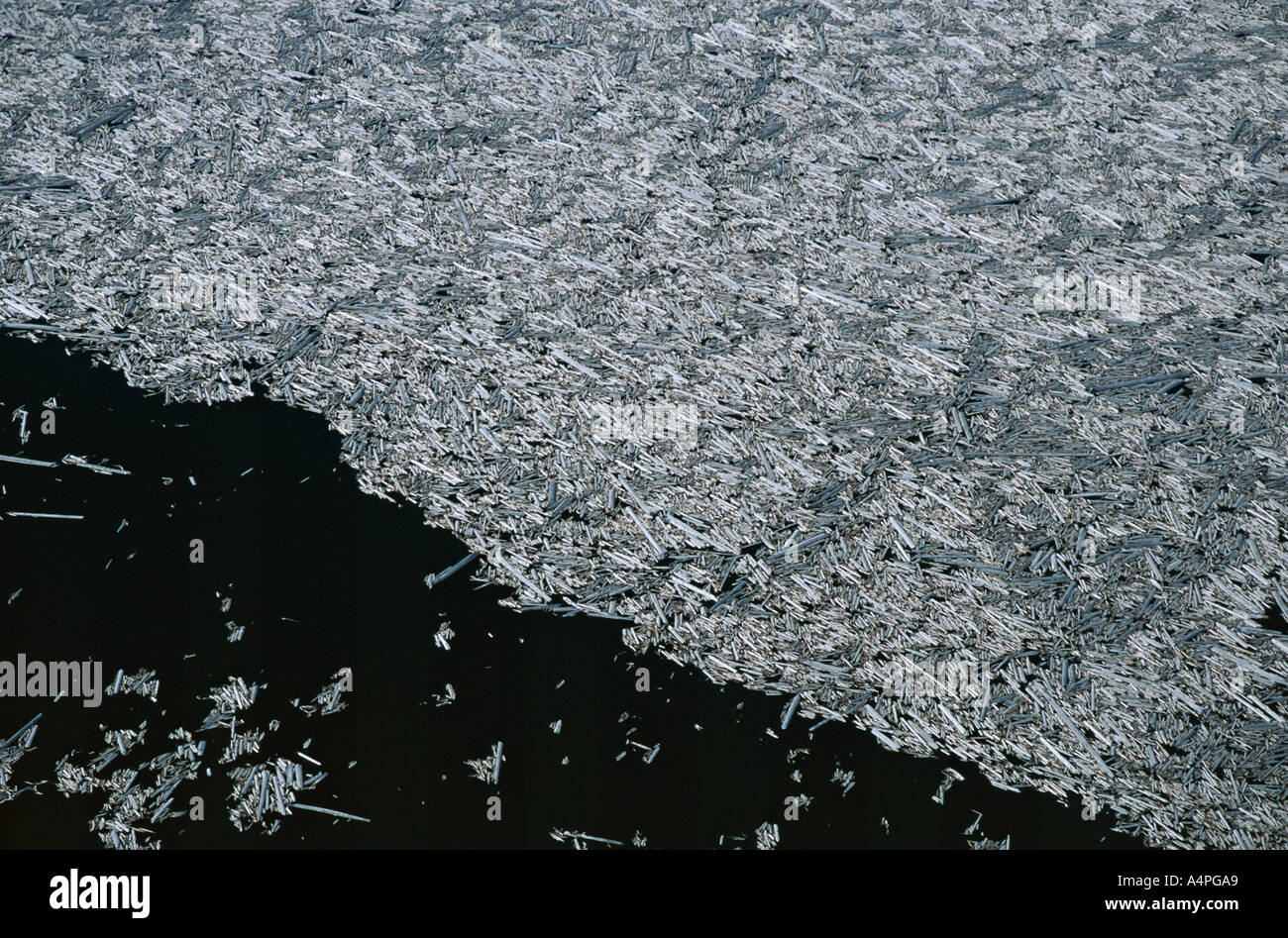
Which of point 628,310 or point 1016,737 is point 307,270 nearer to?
point 628,310

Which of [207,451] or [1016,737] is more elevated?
[207,451]

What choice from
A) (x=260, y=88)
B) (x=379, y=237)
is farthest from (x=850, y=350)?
(x=260, y=88)

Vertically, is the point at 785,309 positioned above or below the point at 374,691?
above

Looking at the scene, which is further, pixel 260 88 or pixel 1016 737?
pixel 260 88

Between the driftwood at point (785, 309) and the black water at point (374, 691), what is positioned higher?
the driftwood at point (785, 309)

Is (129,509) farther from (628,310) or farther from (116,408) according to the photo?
(628,310)
